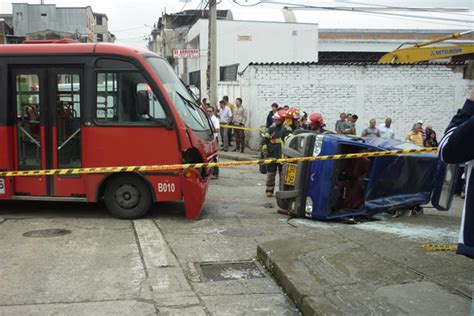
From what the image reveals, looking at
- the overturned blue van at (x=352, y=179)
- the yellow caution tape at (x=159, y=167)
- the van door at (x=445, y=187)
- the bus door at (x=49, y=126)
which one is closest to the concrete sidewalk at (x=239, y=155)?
the overturned blue van at (x=352, y=179)

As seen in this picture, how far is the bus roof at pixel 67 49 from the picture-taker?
812 cm

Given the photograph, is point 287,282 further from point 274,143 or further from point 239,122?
point 239,122

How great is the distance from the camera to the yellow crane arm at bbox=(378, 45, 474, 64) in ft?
48.8

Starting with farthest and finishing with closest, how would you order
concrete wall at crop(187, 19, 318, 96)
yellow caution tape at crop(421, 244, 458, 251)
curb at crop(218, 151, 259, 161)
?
concrete wall at crop(187, 19, 318, 96) < curb at crop(218, 151, 259, 161) < yellow caution tape at crop(421, 244, 458, 251)

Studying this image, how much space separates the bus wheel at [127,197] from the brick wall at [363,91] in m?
11.0

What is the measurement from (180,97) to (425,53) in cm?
1080

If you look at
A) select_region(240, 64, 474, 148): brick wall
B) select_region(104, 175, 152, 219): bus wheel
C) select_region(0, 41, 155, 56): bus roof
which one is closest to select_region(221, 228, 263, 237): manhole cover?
select_region(104, 175, 152, 219): bus wheel

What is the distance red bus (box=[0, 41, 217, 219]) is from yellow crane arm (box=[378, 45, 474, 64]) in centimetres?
973

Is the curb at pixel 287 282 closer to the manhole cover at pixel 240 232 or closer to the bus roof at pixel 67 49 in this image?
the manhole cover at pixel 240 232

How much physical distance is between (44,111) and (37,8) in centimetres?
6830

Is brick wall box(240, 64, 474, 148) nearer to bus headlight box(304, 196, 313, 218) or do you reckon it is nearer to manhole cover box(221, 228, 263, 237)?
bus headlight box(304, 196, 313, 218)

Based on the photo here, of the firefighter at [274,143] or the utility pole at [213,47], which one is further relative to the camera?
the utility pole at [213,47]

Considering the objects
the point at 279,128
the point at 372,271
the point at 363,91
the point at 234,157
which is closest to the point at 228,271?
the point at 372,271

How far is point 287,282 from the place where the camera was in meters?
5.14
